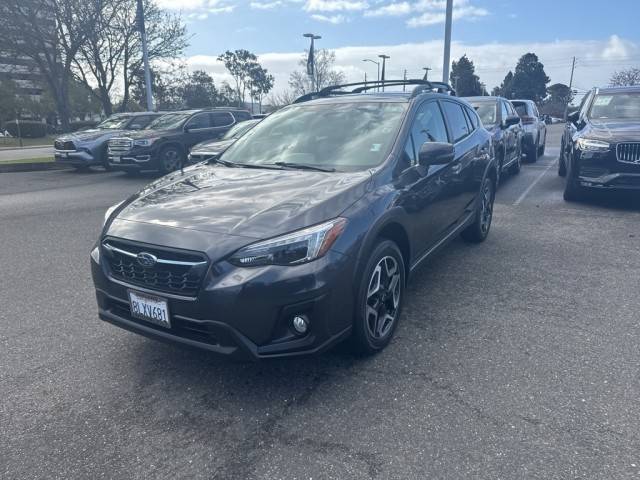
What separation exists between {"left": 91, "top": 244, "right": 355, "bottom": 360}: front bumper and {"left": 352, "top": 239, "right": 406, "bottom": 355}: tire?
21 centimetres

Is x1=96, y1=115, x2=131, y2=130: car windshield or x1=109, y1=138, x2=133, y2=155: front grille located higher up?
x1=96, y1=115, x2=131, y2=130: car windshield

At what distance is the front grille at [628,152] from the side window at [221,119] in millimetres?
10498

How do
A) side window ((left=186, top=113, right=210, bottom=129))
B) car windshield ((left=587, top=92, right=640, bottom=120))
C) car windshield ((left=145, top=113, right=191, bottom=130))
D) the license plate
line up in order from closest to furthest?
1. the license plate
2. car windshield ((left=587, top=92, right=640, bottom=120))
3. car windshield ((left=145, top=113, right=191, bottom=130))
4. side window ((left=186, top=113, right=210, bottom=129))

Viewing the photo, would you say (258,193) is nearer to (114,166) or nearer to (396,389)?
(396,389)

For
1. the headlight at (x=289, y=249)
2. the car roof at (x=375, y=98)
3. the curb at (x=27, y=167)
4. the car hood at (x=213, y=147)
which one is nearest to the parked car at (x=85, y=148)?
→ the curb at (x=27, y=167)

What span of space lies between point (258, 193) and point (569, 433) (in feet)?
7.30

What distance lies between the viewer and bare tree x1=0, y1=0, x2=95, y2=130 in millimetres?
22406

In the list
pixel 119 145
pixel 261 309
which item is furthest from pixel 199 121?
pixel 261 309

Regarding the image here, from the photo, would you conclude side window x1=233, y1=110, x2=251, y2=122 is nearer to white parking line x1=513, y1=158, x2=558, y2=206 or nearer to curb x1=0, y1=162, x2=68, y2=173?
curb x1=0, y1=162, x2=68, y2=173

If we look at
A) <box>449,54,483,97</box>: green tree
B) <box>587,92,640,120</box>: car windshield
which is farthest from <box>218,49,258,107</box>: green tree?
<box>587,92,640,120</box>: car windshield

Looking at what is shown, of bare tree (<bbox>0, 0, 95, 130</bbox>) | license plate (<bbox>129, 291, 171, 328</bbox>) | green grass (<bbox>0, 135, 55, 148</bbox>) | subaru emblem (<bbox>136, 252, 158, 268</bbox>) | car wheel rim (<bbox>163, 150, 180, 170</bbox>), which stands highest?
bare tree (<bbox>0, 0, 95, 130</bbox>)

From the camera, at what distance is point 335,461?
2359mm

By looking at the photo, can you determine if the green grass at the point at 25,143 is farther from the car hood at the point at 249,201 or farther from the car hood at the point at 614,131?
the car hood at the point at 249,201

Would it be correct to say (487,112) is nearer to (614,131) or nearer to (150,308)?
(614,131)
